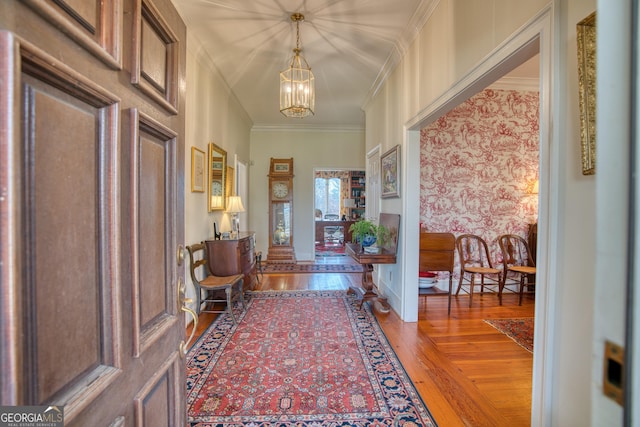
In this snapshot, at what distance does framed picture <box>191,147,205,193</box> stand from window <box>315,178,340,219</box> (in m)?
8.08

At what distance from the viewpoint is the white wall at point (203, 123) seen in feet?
10.1

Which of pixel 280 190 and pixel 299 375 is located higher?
pixel 280 190

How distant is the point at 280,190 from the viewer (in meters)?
6.40

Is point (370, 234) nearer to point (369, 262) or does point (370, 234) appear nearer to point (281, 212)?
point (369, 262)

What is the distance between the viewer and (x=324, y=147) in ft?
21.8

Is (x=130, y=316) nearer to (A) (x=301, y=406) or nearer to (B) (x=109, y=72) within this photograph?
(B) (x=109, y=72)

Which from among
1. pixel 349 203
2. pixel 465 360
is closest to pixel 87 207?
pixel 465 360

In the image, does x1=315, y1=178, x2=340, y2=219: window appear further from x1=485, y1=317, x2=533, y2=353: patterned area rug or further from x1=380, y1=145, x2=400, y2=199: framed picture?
x1=485, y1=317, x2=533, y2=353: patterned area rug

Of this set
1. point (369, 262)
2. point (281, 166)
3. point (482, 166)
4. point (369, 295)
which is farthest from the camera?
point (281, 166)

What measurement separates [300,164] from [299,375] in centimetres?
498

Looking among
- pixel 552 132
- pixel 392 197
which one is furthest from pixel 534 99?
pixel 552 132

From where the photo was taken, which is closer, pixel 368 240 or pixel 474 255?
pixel 368 240

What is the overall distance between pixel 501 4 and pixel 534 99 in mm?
3272

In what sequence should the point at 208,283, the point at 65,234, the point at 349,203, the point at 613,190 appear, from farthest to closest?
the point at 349,203 < the point at 208,283 < the point at 65,234 < the point at 613,190
